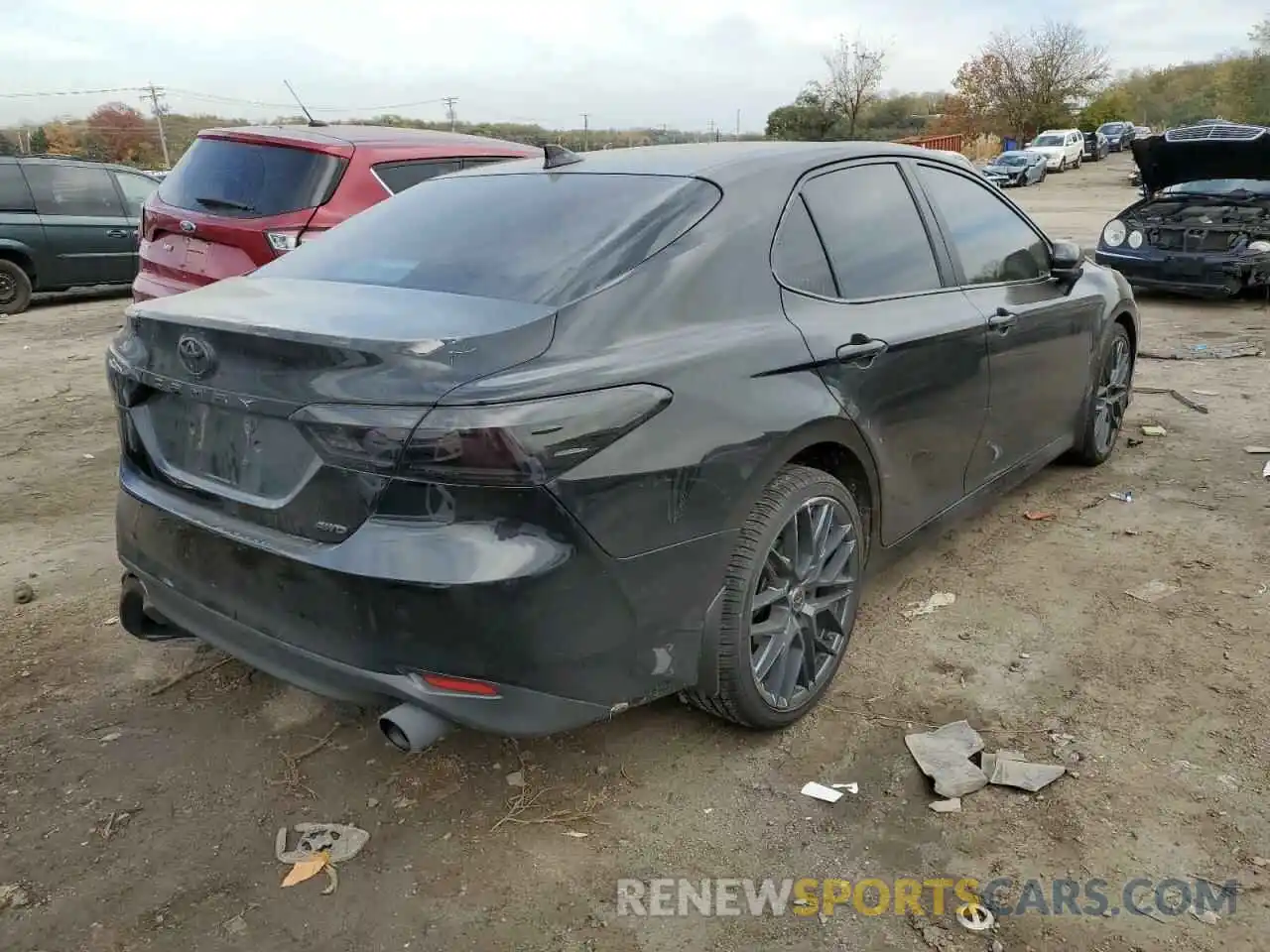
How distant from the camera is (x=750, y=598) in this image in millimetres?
2592

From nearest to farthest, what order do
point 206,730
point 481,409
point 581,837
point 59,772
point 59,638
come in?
point 481,409, point 581,837, point 59,772, point 206,730, point 59,638

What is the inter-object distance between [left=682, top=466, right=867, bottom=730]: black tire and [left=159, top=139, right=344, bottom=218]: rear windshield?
381 centimetres

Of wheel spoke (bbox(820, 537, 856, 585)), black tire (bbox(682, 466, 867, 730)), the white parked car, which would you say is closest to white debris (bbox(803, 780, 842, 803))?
black tire (bbox(682, 466, 867, 730))

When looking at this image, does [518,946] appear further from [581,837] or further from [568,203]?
[568,203]

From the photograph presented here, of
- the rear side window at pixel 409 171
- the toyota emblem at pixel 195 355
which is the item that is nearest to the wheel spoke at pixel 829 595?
the toyota emblem at pixel 195 355

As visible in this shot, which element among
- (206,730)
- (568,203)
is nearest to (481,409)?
(568,203)

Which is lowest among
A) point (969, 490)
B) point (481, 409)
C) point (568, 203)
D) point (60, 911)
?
point (60, 911)

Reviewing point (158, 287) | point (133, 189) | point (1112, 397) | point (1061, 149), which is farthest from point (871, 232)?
point (1061, 149)

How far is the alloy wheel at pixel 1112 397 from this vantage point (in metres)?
4.92

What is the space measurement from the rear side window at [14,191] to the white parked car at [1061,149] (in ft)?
124

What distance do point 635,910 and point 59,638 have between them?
243cm

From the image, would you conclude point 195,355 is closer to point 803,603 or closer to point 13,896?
point 13,896

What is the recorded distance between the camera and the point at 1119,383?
5.16 metres

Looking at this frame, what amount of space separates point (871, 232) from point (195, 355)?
6.84ft
